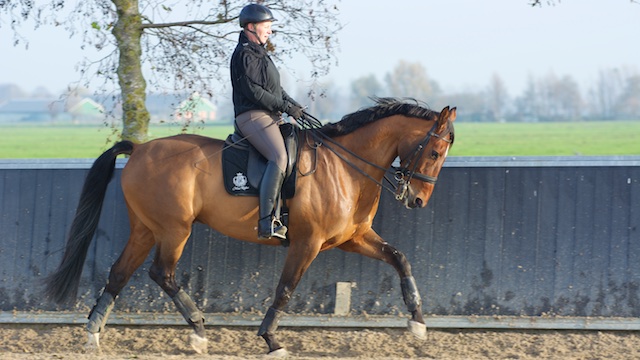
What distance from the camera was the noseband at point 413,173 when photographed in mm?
6840

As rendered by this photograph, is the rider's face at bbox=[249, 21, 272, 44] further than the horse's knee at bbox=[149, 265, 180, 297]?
No

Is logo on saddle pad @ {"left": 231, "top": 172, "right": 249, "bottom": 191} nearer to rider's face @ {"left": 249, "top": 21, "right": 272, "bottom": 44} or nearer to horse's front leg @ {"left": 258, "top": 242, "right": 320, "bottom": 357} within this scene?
horse's front leg @ {"left": 258, "top": 242, "right": 320, "bottom": 357}

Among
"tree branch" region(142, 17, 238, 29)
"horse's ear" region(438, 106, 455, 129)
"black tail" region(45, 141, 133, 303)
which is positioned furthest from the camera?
"tree branch" region(142, 17, 238, 29)

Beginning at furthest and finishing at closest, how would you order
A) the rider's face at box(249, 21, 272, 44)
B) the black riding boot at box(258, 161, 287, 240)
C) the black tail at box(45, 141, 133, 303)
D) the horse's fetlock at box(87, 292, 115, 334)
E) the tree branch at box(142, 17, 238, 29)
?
the tree branch at box(142, 17, 238, 29)
the black tail at box(45, 141, 133, 303)
the horse's fetlock at box(87, 292, 115, 334)
the rider's face at box(249, 21, 272, 44)
the black riding boot at box(258, 161, 287, 240)

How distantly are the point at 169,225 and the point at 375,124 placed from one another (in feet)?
6.88

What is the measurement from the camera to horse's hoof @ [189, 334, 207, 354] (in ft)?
23.3

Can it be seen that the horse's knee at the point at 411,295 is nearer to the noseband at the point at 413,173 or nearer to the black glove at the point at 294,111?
the noseband at the point at 413,173

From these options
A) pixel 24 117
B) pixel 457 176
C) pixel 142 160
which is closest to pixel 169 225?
pixel 142 160

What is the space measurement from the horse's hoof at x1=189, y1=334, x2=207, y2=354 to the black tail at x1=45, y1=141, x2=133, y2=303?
1282 millimetres

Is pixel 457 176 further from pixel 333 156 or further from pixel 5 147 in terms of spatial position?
pixel 5 147

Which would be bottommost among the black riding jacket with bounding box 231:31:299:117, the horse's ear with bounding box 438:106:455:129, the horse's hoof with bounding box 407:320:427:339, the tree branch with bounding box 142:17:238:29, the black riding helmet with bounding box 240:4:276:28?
the horse's hoof with bounding box 407:320:427:339

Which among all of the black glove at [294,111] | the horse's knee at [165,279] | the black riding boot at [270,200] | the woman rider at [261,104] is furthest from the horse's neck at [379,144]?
the horse's knee at [165,279]

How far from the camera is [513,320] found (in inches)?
306

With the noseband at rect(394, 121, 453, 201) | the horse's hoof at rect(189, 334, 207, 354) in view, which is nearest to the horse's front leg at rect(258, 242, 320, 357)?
the horse's hoof at rect(189, 334, 207, 354)
